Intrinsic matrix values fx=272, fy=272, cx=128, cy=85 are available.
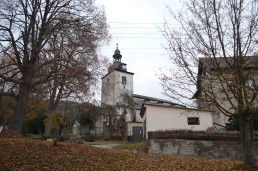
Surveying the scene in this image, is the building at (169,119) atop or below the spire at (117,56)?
below

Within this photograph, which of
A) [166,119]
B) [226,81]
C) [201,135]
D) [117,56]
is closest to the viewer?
[226,81]

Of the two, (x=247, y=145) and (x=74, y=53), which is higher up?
(x=74, y=53)

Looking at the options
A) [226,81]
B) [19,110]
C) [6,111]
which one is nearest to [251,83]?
[226,81]

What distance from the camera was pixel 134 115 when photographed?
52906 millimetres

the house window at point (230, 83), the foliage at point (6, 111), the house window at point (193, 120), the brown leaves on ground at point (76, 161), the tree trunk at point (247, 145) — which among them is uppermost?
the foliage at point (6, 111)

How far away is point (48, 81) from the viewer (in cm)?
1631

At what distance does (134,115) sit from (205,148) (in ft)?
116

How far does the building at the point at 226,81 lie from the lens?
9000mm

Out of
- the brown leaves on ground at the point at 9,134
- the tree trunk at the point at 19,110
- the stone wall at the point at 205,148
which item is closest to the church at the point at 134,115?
the stone wall at the point at 205,148

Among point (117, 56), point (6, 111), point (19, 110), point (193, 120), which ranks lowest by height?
point (193, 120)

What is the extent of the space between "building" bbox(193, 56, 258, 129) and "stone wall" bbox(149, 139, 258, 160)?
27.9ft

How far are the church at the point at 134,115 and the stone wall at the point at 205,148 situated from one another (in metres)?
2.07

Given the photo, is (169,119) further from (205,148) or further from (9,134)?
(9,134)

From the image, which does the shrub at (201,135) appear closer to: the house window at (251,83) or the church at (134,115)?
the church at (134,115)
